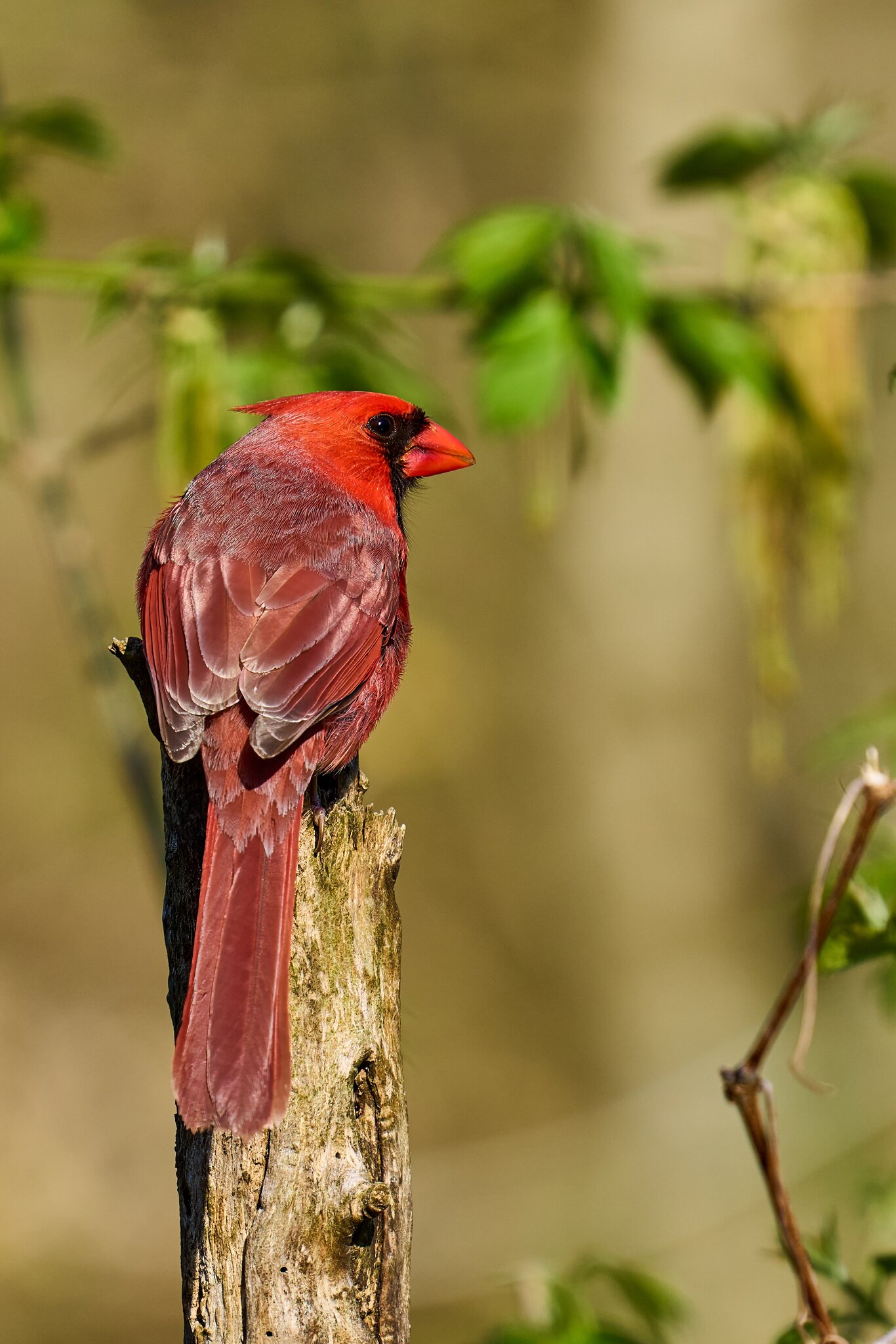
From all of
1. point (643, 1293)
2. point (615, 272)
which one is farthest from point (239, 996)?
point (615, 272)

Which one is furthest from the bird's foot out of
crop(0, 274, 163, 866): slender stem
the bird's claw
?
crop(0, 274, 163, 866): slender stem

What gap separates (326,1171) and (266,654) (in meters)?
0.90

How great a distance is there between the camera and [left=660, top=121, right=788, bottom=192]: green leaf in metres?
3.42

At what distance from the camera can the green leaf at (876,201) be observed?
3412 millimetres

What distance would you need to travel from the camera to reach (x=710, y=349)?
10.3 ft

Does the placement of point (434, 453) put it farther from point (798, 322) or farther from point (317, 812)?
point (317, 812)

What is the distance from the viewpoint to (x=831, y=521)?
3395 mm

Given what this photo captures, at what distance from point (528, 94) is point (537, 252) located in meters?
4.65

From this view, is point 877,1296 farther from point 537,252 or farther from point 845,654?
point 845,654

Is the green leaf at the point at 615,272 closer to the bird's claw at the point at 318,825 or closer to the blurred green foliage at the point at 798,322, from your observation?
Answer: the blurred green foliage at the point at 798,322

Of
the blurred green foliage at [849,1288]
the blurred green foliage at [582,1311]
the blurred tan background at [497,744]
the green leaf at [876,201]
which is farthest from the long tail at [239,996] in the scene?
the blurred tan background at [497,744]

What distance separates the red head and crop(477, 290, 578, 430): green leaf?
0.85 feet

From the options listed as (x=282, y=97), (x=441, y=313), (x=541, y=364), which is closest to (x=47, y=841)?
(x=282, y=97)

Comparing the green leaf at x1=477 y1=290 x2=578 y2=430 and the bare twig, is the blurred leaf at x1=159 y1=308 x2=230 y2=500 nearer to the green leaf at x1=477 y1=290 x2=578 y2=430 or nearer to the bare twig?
the green leaf at x1=477 y1=290 x2=578 y2=430
